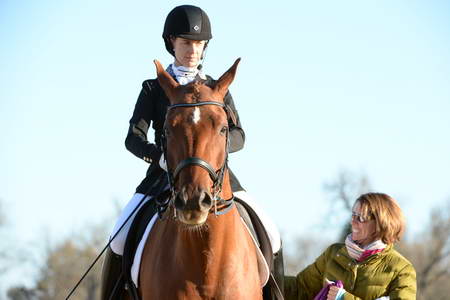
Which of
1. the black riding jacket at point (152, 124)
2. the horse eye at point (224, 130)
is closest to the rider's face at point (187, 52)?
the black riding jacket at point (152, 124)

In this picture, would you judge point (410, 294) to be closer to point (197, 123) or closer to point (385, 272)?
point (385, 272)

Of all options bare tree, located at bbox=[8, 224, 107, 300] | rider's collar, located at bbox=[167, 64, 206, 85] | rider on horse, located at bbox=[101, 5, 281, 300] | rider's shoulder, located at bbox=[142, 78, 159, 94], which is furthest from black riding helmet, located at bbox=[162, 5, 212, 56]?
bare tree, located at bbox=[8, 224, 107, 300]

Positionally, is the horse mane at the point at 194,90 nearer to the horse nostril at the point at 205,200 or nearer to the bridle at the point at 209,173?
the bridle at the point at 209,173

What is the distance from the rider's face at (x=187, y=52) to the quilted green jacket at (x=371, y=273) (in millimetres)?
2272

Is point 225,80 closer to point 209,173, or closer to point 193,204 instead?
point 209,173

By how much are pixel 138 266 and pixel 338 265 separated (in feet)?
6.72

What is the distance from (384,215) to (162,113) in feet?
7.39

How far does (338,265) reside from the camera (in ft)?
28.0

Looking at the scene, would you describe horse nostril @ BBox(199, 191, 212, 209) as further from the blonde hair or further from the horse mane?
the blonde hair

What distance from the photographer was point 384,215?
Result: 8281 mm

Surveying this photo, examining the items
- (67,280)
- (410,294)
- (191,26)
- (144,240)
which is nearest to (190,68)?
(191,26)

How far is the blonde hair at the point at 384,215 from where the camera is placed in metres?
8.27

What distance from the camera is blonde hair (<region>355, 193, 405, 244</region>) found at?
27.1 ft

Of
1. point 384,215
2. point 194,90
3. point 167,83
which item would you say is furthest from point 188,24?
point 384,215
